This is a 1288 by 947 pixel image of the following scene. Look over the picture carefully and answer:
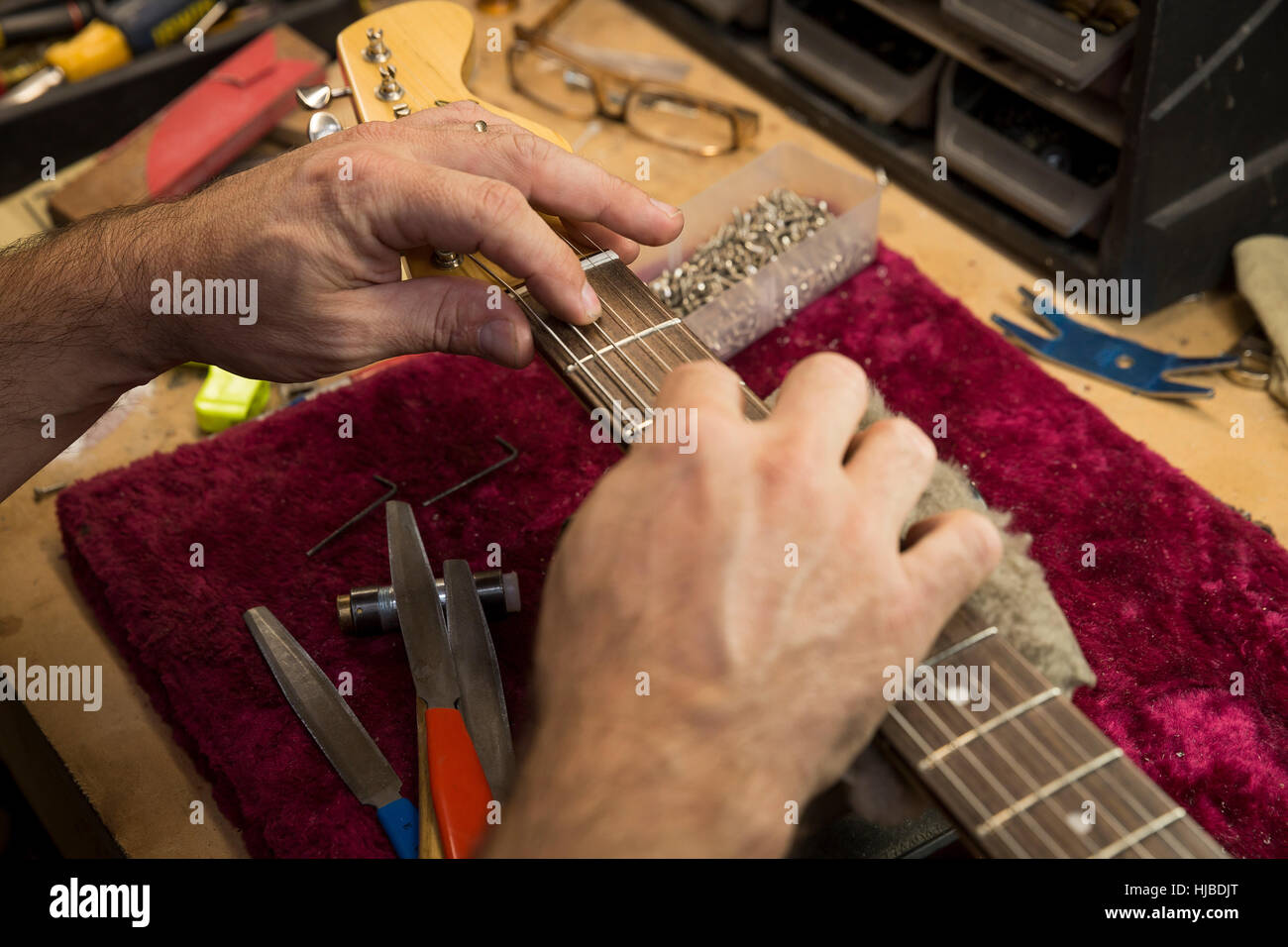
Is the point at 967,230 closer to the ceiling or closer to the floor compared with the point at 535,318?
closer to the floor

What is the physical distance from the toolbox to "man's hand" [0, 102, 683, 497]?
78 centimetres

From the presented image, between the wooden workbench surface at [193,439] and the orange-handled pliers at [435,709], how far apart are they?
237mm

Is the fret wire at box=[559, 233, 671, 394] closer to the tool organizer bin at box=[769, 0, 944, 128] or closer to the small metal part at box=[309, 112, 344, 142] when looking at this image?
the small metal part at box=[309, 112, 344, 142]

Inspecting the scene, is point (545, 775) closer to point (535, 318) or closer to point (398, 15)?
point (535, 318)

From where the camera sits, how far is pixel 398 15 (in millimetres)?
1250

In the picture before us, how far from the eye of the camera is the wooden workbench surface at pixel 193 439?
41.3 inches

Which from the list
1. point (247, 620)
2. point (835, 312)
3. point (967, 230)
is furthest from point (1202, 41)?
point (247, 620)

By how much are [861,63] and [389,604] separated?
3.71 ft

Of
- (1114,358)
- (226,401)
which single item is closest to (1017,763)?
(1114,358)

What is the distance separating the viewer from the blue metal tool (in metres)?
1.29

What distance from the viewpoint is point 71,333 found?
1.02 metres

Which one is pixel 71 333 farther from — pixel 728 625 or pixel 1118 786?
pixel 1118 786

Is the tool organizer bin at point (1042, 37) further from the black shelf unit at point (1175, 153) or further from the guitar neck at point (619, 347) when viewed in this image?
the guitar neck at point (619, 347)
